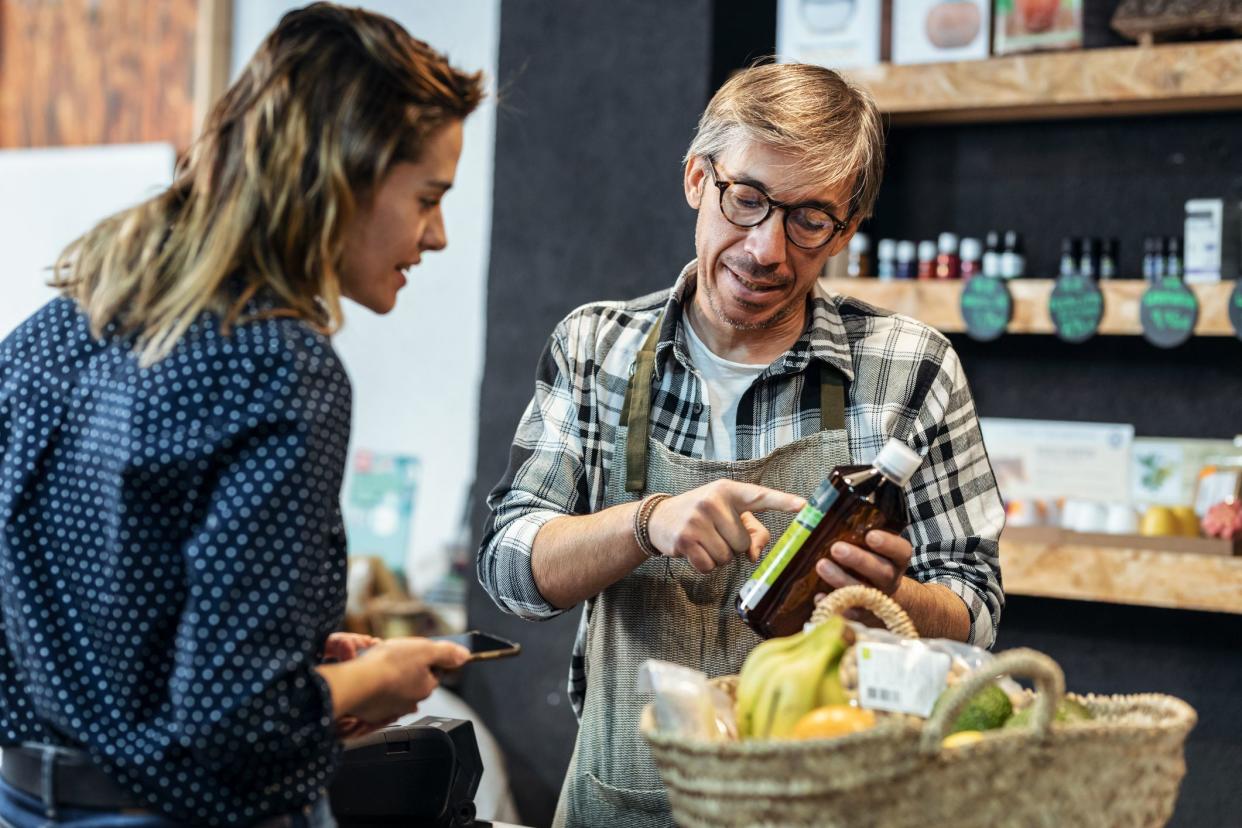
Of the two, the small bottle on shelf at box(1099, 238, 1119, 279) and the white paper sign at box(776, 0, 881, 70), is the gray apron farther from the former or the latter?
the white paper sign at box(776, 0, 881, 70)

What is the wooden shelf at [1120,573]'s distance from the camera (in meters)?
2.67

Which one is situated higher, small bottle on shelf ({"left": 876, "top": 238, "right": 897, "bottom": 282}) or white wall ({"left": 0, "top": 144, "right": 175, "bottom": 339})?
white wall ({"left": 0, "top": 144, "right": 175, "bottom": 339})

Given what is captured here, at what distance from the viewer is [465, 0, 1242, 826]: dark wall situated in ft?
9.80

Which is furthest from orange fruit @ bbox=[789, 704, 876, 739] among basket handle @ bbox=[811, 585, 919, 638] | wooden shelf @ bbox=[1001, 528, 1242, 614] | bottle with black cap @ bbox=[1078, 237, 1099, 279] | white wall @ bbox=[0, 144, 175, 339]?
white wall @ bbox=[0, 144, 175, 339]

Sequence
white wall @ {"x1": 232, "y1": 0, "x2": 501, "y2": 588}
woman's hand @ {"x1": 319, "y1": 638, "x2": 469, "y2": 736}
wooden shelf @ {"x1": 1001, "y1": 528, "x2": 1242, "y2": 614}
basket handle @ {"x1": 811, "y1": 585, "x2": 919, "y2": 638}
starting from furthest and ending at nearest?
white wall @ {"x1": 232, "y1": 0, "x2": 501, "y2": 588}, wooden shelf @ {"x1": 1001, "y1": 528, "x2": 1242, "y2": 614}, basket handle @ {"x1": 811, "y1": 585, "x2": 919, "y2": 638}, woman's hand @ {"x1": 319, "y1": 638, "x2": 469, "y2": 736}

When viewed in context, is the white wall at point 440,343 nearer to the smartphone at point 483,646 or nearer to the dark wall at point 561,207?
the dark wall at point 561,207

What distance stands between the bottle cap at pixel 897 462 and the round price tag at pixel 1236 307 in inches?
65.6

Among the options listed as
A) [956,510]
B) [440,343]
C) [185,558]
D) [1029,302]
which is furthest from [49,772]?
[440,343]

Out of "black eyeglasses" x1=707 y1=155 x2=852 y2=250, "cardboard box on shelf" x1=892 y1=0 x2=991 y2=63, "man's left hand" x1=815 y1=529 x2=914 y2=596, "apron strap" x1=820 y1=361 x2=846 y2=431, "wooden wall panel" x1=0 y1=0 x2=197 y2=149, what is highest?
"wooden wall panel" x1=0 y1=0 x2=197 y2=149

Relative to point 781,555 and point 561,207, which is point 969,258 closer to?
point 561,207

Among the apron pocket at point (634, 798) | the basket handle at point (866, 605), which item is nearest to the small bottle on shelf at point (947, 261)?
the apron pocket at point (634, 798)

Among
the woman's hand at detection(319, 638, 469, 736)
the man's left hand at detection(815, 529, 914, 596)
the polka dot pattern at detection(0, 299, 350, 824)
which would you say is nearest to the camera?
the polka dot pattern at detection(0, 299, 350, 824)

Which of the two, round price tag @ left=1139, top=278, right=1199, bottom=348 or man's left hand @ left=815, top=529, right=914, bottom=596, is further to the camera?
round price tag @ left=1139, top=278, right=1199, bottom=348

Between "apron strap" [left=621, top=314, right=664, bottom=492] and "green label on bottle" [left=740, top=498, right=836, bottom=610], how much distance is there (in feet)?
1.21
